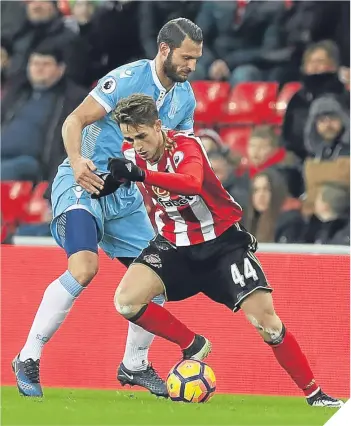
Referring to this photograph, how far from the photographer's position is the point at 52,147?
10961 millimetres

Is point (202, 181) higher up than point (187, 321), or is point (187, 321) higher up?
point (202, 181)

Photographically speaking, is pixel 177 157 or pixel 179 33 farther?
pixel 179 33

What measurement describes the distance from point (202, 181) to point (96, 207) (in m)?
0.90

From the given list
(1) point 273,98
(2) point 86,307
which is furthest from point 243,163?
(2) point 86,307

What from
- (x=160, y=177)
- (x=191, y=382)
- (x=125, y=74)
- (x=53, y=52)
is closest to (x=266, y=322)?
(x=191, y=382)

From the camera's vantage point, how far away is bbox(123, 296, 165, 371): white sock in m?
7.07

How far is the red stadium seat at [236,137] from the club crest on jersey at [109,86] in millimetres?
4215

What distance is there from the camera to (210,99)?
1141 centimetres

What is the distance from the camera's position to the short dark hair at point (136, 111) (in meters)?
6.14

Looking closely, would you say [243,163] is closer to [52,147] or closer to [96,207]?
[52,147]

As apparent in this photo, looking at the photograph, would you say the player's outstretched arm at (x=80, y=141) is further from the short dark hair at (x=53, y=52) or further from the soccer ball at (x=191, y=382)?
the short dark hair at (x=53, y=52)

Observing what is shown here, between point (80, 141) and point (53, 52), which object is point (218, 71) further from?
point (80, 141)

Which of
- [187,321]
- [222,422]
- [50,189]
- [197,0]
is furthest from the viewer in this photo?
[197,0]

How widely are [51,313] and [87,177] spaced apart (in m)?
0.96
